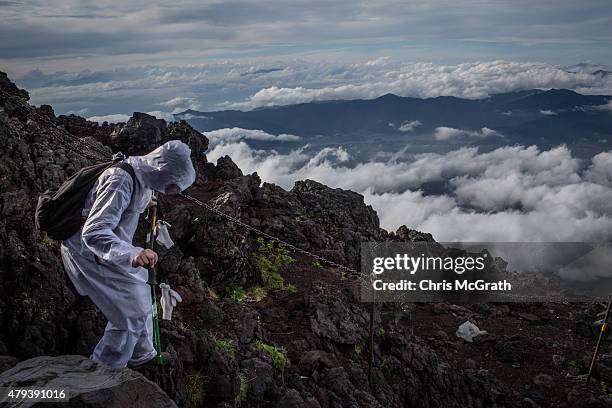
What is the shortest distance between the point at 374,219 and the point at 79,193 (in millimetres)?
17401

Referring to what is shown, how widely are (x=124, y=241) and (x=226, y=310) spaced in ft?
17.9

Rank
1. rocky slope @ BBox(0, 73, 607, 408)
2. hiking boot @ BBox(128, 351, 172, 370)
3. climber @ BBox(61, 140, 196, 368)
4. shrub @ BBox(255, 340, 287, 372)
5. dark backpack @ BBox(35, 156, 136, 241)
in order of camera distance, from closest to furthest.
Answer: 1. climber @ BBox(61, 140, 196, 368)
2. dark backpack @ BBox(35, 156, 136, 241)
3. hiking boot @ BBox(128, 351, 172, 370)
4. rocky slope @ BBox(0, 73, 607, 408)
5. shrub @ BBox(255, 340, 287, 372)

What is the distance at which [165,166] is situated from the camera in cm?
512

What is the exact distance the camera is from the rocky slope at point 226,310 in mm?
6609

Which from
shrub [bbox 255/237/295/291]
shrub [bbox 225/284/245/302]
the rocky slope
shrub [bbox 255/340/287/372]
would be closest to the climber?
the rocky slope

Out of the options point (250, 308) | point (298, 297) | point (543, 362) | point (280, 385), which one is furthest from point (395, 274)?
point (280, 385)

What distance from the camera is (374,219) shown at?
21.8m

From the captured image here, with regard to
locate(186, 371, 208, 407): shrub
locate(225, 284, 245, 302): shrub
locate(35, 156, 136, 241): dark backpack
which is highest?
locate(35, 156, 136, 241): dark backpack

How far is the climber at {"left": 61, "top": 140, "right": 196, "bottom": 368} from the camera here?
16.3 feet

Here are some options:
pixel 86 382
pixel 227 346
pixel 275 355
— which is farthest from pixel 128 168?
pixel 275 355

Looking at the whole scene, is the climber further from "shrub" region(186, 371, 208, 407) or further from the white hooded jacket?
"shrub" region(186, 371, 208, 407)

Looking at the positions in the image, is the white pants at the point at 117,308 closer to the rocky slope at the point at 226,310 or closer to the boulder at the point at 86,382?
the boulder at the point at 86,382

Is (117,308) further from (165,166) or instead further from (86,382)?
(165,166)

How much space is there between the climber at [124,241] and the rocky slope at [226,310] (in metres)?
0.88
